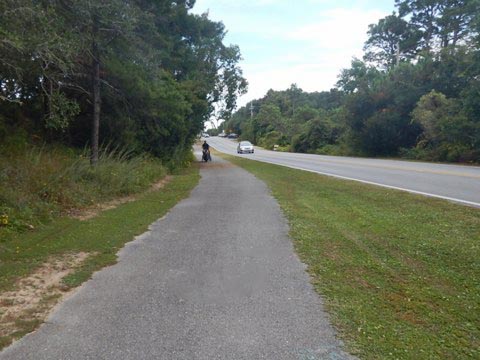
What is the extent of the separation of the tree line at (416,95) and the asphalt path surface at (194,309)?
22.8 meters

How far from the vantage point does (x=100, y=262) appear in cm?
543

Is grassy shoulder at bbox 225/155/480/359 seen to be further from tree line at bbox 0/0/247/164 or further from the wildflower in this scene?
tree line at bbox 0/0/247/164

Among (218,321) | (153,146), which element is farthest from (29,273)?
(153,146)

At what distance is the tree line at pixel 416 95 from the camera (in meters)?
25.2

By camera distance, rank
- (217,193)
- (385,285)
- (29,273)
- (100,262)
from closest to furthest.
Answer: (385,285) < (29,273) < (100,262) < (217,193)

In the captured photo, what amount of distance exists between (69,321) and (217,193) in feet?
28.8

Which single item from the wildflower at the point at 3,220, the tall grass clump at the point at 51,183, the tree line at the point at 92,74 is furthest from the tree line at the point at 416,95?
the wildflower at the point at 3,220

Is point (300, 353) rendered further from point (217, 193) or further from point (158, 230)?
point (217, 193)

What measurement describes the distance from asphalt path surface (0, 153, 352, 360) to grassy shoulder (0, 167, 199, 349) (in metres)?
0.21

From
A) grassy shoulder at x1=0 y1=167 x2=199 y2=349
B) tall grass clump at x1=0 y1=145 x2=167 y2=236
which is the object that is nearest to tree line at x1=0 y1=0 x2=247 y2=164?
tall grass clump at x1=0 y1=145 x2=167 y2=236

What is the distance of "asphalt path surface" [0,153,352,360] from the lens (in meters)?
3.21

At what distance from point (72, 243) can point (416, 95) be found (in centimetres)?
3284

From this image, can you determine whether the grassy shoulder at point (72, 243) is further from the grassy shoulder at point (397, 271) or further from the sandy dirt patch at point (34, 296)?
the grassy shoulder at point (397, 271)

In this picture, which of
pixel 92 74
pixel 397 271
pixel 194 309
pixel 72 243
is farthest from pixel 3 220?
pixel 92 74
